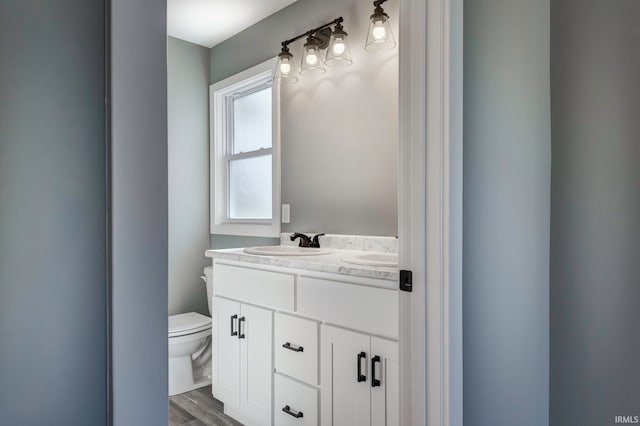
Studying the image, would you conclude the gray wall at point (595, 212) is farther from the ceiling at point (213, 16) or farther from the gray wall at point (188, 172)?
the gray wall at point (188, 172)

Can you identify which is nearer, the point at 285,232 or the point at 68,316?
the point at 68,316

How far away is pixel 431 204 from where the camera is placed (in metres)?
1.15

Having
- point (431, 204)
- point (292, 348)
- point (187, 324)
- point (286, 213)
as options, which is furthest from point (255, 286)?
point (431, 204)

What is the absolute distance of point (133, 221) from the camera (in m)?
0.60

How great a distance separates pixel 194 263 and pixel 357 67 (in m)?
1.97

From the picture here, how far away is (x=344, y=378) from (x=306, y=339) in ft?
0.83

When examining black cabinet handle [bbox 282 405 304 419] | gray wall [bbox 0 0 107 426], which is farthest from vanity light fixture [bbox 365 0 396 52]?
black cabinet handle [bbox 282 405 304 419]

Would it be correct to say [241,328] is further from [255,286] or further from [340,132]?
[340,132]

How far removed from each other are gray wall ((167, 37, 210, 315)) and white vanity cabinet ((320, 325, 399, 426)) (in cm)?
181

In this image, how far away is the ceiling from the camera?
269cm

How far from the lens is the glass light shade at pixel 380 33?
204 centimetres

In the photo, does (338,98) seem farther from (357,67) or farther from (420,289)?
(420,289)

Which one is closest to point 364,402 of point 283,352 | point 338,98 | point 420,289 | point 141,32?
point 283,352

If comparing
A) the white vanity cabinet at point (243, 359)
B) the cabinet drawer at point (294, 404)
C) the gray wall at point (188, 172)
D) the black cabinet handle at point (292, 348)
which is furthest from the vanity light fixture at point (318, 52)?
the cabinet drawer at point (294, 404)
